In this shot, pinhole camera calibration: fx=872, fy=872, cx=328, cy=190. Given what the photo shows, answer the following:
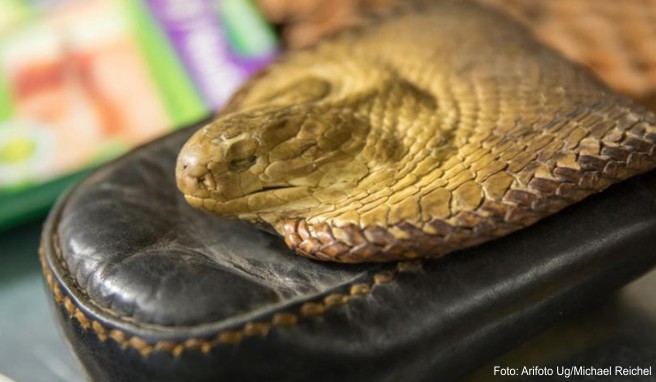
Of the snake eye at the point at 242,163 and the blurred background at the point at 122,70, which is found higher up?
the snake eye at the point at 242,163

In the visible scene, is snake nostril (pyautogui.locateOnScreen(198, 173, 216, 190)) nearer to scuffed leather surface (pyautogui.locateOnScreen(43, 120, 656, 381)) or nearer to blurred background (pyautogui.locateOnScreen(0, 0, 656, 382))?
scuffed leather surface (pyautogui.locateOnScreen(43, 120, 656, 381))

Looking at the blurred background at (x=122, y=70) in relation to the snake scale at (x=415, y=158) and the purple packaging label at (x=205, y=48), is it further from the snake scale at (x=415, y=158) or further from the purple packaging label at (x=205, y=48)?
the snake scale at (x=415, y=158)

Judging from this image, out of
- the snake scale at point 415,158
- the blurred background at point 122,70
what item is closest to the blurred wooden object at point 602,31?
the blurred background at point 122,70

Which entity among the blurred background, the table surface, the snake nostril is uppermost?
the snake nostril

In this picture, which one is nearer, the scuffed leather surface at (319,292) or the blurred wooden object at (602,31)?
the scuffed leather surface at (319,292)

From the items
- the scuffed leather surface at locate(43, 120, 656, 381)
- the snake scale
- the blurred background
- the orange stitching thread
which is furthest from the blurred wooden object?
the orange stitching thread

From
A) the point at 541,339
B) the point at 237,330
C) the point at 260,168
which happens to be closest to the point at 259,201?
the point at 260,168
